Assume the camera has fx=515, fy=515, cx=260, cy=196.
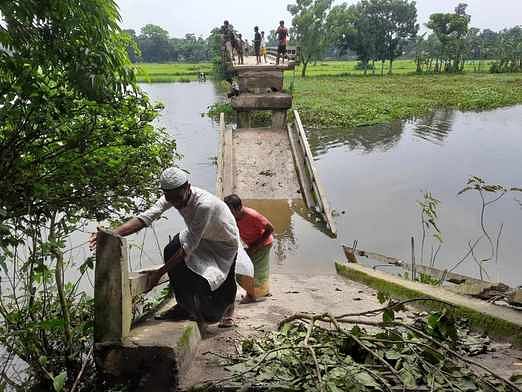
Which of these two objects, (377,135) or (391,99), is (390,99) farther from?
(377,135)

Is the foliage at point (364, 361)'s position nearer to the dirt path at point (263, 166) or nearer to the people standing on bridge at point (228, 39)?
the dirt path at point (263, 166)

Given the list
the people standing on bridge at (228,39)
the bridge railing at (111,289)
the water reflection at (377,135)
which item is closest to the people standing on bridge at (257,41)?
the people standing on bridge at (228,39)

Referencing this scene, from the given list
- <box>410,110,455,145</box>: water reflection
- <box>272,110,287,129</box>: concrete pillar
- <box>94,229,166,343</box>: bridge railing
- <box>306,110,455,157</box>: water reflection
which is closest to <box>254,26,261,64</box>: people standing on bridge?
<box>306,110,455,157</box>: water reflection

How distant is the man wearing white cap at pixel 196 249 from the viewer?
12.4 feet

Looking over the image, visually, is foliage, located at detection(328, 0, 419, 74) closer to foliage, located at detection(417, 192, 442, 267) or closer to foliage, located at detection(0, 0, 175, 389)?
foliage, located at detection(417, 192, 442, 267)

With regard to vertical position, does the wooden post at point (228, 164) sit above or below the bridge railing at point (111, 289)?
below

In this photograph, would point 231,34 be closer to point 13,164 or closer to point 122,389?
point 13,164

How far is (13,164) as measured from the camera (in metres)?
4.47

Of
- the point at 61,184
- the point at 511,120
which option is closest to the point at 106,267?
the point at 61,184

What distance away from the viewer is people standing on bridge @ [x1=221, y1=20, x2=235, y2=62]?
15.9m

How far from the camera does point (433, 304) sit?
14.8 ft

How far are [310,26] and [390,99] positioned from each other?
23933 millimetres

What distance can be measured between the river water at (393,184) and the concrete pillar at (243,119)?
204cm

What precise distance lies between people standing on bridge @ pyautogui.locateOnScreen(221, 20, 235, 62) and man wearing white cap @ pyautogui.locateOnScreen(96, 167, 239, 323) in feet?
40.9
